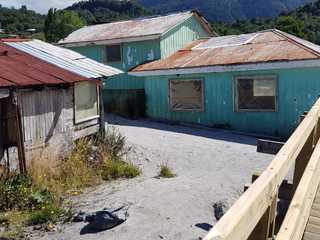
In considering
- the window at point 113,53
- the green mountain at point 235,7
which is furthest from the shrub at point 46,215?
the green mountain at point 235,7

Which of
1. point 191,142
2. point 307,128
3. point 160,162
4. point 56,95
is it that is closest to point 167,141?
point 191,142

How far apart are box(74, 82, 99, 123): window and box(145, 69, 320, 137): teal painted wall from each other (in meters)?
5.95

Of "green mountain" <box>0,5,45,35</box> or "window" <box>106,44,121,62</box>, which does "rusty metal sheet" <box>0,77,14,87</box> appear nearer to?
"window" <box>106,44,121,62</box>

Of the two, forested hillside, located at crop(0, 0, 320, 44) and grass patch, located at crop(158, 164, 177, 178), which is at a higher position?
forested hillside, located at crop(0, 0, 320, 44)

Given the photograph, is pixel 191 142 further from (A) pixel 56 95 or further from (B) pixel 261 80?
(A) pixel 56 95

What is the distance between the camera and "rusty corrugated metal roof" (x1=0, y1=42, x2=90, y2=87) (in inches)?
401

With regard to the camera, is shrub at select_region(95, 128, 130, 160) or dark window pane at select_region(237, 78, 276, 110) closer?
shrub at select_region(95, 128, 130, 160)

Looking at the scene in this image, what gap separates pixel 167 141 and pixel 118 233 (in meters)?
8.32

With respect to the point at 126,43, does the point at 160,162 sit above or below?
below

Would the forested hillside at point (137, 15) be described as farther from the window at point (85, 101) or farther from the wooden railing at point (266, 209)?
the wooden railing at point (266, 209)

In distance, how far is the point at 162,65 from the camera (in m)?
19.6

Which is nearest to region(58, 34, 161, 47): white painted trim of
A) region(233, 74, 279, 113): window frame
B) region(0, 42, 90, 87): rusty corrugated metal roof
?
region(233, 74, 279, 113): window frame

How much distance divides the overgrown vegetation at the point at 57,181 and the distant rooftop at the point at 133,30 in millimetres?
8733

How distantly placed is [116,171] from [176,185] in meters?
1.89
